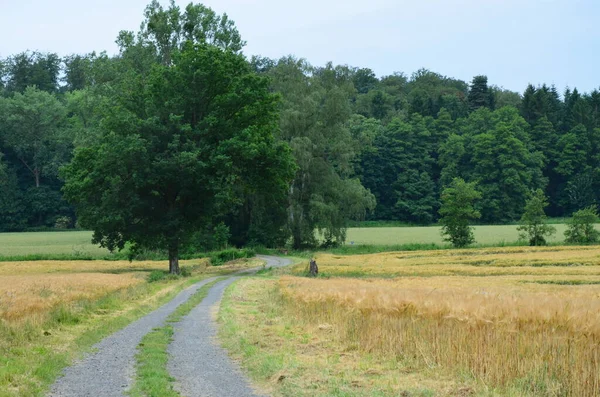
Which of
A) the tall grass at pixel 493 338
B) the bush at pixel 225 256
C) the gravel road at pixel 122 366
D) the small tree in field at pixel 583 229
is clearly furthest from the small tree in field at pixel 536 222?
the tall grass at pixel 493 338

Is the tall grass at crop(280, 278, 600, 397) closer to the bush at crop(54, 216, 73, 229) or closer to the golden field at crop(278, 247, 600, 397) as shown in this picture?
the golden field at crop(278, 247, 600, 397)

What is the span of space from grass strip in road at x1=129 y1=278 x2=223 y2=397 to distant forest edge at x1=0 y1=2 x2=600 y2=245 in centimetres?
5960

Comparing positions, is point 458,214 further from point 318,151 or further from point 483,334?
point 483,334

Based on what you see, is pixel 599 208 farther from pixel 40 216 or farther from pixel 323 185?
pixel 40 216

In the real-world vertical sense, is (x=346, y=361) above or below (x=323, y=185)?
below

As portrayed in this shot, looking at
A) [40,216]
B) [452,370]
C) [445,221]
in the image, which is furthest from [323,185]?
[40,216]

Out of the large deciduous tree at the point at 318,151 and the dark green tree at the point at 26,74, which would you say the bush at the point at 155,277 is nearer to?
the large deciduous tree at the point at 318,151

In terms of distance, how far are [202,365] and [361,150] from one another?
308 feet

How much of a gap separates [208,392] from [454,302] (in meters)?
6.84

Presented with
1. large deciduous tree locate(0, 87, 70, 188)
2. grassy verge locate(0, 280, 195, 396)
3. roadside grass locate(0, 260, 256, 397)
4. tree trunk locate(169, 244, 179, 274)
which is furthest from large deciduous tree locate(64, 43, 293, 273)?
large deciduous tree locate(0, 87, 70, 188)

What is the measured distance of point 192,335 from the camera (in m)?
19.4

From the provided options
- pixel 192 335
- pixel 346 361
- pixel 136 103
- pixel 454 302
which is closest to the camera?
pixel 346 361

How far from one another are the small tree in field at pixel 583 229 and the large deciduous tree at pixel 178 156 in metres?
43.3

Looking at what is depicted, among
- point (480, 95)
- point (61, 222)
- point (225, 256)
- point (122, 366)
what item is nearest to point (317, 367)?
point (122, 366)
